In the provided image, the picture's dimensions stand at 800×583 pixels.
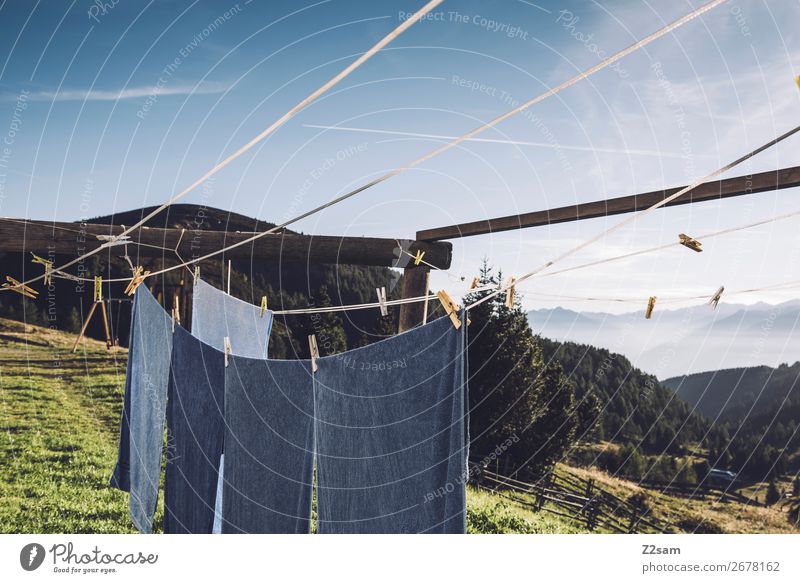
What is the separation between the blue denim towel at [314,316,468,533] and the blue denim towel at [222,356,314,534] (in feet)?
0.45

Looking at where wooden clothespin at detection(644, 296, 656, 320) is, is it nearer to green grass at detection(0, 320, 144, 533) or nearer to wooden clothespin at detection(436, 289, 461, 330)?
wooden clothespin at detection(436, 289, 461, 330)

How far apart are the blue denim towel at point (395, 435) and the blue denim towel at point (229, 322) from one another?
0.96m

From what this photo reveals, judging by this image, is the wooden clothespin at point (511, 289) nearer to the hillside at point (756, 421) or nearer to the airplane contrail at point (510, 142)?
the airplane contrail at point (510, 142)

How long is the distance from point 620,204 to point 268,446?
6.16 feet

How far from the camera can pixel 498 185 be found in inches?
157

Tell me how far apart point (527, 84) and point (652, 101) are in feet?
2.86

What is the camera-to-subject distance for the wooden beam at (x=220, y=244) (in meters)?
3.75

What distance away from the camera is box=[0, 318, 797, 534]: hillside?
280 inches

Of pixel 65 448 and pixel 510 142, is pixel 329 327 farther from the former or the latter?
pixel 510 142

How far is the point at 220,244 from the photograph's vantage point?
384 centimetres

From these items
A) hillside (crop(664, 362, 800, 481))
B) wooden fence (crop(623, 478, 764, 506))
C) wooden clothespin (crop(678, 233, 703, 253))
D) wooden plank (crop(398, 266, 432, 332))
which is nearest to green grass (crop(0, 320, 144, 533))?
wooden plank (crop(398, 266, 432, 332))

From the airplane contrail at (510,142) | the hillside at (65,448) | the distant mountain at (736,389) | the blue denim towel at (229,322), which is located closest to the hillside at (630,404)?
the distant mountain at (736,389)
